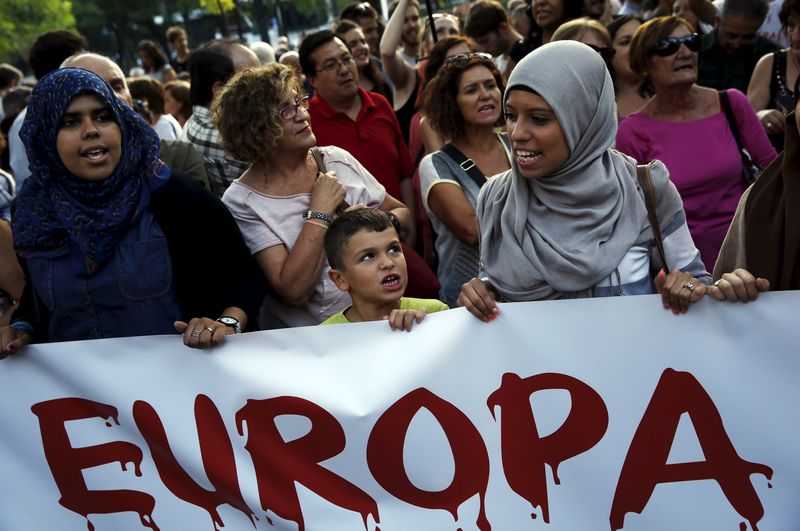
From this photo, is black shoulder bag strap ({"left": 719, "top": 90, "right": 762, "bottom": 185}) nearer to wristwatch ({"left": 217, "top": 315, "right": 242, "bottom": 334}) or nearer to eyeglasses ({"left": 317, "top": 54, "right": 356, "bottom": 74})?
eyeglasses ({"left": 317, "top": 54, "right": 356, "bottom": 74})

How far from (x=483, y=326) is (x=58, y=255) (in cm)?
144

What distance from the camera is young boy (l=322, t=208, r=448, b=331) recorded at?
3.24 metres

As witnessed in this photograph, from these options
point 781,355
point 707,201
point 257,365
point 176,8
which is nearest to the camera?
point 781,355

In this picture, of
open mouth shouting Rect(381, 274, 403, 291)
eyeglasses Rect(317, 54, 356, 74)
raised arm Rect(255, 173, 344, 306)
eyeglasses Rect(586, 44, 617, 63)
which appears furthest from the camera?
eyeglasses Rect(317, 54, 356, 74)

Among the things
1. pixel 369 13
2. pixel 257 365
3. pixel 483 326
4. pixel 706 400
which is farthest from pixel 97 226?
pixel 369 13

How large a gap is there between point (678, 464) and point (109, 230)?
75.3 inches

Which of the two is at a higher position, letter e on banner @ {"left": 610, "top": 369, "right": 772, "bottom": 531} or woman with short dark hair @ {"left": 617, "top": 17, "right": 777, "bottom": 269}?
woman with short dark hair @ {"left": 617, "top": 17, "right": 777, "bottom": 269}

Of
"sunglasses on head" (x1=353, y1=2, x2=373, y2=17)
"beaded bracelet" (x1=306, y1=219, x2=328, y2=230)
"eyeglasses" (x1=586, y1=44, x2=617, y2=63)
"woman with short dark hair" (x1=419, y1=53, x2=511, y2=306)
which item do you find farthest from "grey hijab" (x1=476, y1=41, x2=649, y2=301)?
"sunglasses on head" (x1=353, y1=2, x2=373, y2=17)

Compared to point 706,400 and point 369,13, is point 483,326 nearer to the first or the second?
point 706,400

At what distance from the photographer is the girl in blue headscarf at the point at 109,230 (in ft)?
10.2

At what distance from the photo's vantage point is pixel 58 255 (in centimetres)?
316

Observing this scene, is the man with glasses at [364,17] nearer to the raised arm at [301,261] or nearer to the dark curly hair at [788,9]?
the dark curly hair at [788,9]

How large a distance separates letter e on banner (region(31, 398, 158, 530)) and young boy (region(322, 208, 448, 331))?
83 cm

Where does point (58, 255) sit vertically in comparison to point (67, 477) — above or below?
above
